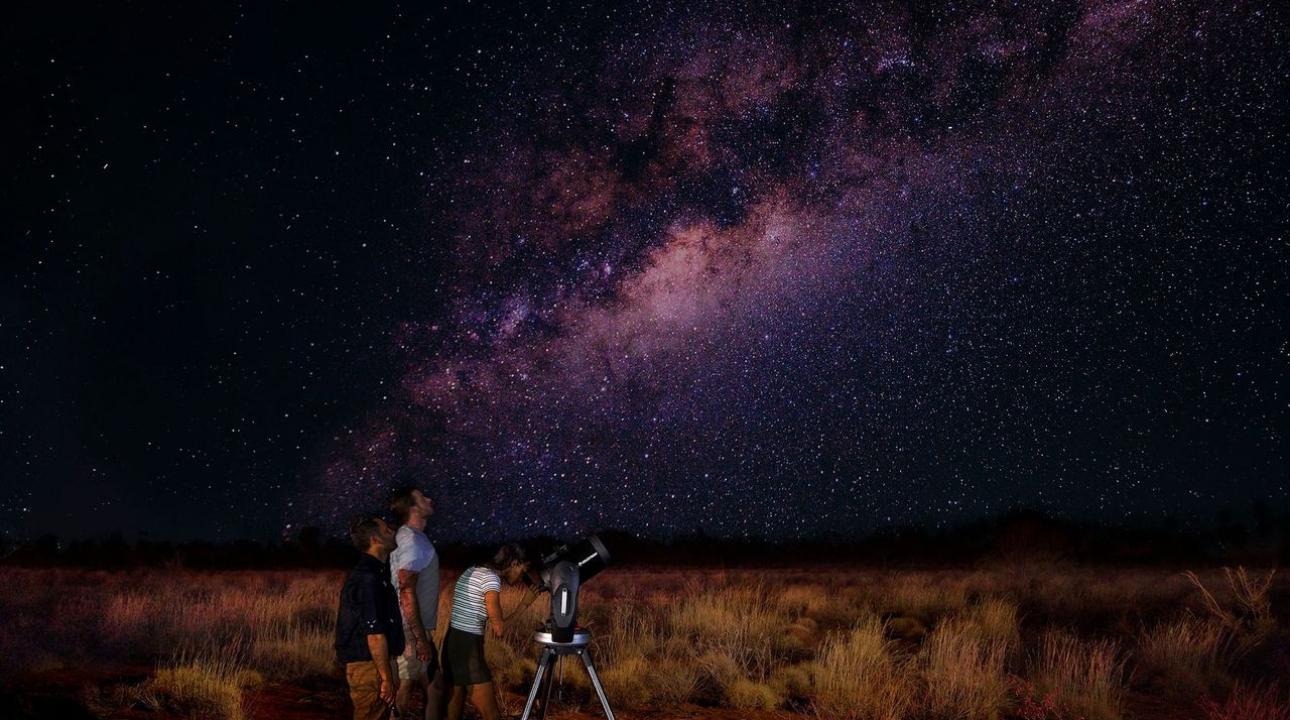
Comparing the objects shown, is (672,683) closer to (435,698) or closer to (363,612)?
(435,698)

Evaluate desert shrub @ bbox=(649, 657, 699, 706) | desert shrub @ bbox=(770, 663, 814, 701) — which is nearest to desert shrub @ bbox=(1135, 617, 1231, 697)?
desert shrub @ bbox=(770, 663, 814, 701)

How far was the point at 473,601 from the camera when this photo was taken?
5324mm

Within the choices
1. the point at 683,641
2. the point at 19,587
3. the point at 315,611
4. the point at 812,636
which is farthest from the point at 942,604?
the point at 19,587

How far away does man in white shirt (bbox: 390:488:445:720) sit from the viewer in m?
5.25

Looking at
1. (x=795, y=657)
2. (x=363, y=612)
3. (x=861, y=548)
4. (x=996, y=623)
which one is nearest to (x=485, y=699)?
(x=363, y=612)

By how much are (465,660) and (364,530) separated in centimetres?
103

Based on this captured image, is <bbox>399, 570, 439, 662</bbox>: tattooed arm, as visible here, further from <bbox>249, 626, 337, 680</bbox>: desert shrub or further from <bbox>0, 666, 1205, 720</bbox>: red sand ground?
<bbox>249, 626, 337, 680</bbox>: desert shrub

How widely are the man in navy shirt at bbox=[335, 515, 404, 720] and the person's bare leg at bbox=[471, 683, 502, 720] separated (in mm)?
568

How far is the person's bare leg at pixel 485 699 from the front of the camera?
5359 mm

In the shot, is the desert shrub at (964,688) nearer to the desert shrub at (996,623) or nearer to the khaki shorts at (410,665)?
the desert shrub at (996,623)

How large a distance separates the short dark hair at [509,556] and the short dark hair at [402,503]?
765mm

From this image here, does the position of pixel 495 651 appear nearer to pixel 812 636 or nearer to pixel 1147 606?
pixel 812 636

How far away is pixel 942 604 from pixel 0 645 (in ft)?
41.5

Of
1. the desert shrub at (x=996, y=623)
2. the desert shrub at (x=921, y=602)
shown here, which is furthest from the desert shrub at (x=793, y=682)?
the desert shrub at (x=921, y=602)
